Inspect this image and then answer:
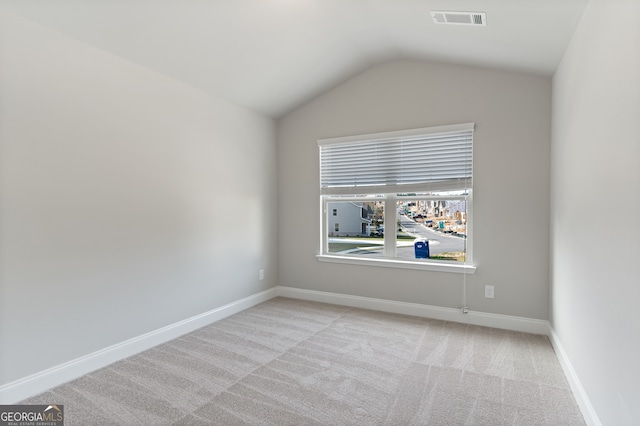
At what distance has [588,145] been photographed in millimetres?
1968

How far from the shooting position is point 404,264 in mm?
3750

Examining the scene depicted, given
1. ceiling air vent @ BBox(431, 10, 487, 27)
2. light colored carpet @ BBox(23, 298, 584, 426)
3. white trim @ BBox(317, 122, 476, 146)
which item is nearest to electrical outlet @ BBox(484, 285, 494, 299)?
light colored carpet @ BBox(23, 298, 584, 426)

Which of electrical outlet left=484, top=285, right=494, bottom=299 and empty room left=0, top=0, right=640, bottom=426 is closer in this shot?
empty room left=0, top=0, right=640, bottom=426

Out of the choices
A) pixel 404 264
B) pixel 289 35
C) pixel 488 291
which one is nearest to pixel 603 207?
pixel 488 291

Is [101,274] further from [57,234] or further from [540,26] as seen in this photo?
[540,26]

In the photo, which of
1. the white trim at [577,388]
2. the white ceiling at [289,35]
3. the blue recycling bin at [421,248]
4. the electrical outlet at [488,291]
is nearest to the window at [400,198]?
the blue recycling bin at [421,248]

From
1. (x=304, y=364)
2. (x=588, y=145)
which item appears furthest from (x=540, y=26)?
(x=304, y=364)

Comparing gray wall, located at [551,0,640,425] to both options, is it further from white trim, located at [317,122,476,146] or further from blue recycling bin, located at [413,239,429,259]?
blue recycling bin, located at [413,239,429,259]

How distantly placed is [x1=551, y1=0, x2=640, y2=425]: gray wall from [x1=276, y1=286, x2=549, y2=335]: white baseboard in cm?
62

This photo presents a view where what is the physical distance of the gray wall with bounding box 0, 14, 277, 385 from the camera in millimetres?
2102

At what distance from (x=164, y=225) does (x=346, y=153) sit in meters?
2.22

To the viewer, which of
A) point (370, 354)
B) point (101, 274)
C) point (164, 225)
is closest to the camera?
point (101, 274)

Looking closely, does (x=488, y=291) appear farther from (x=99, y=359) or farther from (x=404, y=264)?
(x=99, y=359)

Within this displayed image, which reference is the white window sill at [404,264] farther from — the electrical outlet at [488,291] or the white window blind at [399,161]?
the white window blind at [399,161]
